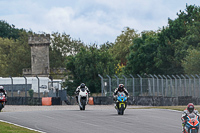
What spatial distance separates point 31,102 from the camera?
149 feet

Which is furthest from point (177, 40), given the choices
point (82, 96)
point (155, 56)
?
point (82, 96)

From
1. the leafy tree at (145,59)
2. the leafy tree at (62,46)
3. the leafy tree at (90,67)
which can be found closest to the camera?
the leafy tree at (90,67)

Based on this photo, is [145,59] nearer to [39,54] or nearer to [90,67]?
[90,67]

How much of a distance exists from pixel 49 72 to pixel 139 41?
36365 mm

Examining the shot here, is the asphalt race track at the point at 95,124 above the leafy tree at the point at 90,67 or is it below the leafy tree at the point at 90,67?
below

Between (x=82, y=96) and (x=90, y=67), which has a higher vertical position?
(x=90, y=67)

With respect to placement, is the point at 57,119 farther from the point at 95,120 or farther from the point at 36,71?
the point at 36,71

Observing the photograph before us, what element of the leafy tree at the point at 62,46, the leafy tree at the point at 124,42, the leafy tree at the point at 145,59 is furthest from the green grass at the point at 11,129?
the leafy tree at the point at 62,46

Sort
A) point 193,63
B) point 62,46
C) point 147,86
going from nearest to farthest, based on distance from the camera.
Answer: point 147,86, point 193,63, point 62,46

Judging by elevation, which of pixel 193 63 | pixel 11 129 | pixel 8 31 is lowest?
pixel 11 129

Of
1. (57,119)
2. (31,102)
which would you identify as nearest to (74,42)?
(31,102)

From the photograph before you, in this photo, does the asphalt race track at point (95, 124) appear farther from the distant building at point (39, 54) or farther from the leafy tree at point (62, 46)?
the leafy tree at point (62, 46)

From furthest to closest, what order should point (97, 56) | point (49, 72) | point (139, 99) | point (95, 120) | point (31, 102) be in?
point (49, 72) → point (97, 56) → point (31, 102) → point (139, 99) → point (95, 120)

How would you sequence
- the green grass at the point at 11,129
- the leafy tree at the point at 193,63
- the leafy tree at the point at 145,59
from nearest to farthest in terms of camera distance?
the green grass at the point at 11,129 < the leafy tree at the point at 193,63 < the leafy tree at the point at 145,59
